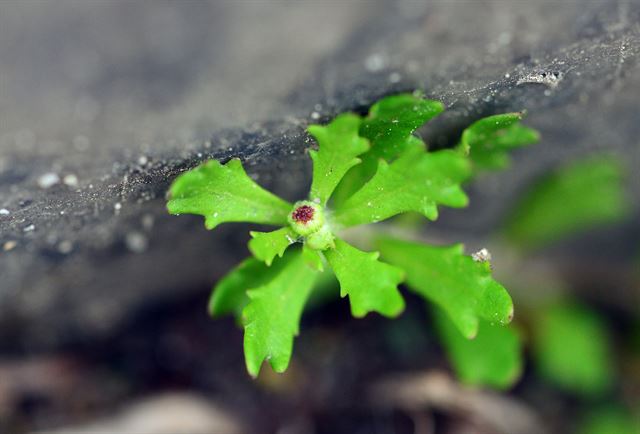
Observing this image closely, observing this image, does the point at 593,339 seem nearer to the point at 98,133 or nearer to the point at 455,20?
the point at 455,20

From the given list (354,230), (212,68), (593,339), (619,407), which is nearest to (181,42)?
(212,68)

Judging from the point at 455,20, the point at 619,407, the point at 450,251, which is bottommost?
the point at 619,407

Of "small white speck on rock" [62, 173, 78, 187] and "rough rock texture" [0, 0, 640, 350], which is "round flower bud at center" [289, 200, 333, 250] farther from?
"small white speck on rock" [62, 173, 78, 187]

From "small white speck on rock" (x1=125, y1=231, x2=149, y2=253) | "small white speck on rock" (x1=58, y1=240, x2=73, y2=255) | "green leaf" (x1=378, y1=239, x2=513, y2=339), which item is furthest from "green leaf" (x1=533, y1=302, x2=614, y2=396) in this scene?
"small white speck on rock" (x1=58, y1=240, x2=73, y2=255)

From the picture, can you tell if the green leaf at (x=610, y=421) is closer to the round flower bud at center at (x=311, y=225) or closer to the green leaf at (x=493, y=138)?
the green leaf at (x=493, y=138)

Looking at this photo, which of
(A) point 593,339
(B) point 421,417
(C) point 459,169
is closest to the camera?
(C) point 459,169

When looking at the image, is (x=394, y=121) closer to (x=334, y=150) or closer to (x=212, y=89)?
(x=334, y=150)

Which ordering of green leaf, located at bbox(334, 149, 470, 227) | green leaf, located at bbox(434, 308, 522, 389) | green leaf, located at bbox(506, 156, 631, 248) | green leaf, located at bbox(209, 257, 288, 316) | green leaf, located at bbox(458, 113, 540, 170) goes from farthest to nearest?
green leaf, located at bbox(506, 156, 631, 248) < green leaf, located at bbox(434, 308, 522, 389) < green leaf, located at bbox(209, 257, 288, 316) < green leaf, located at bbox(458, 113, 540, 170) < green leaf, located at bbox(334, 149, 470, 227)
